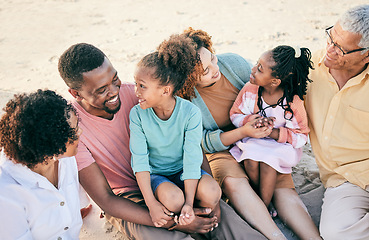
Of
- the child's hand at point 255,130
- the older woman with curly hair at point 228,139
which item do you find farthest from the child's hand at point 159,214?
the child's hand at point 255,130

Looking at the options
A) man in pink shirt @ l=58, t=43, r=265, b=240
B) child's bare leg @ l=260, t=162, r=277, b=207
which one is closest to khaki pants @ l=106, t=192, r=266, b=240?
man in pink shirt @ l=58, t=43, r=265, b=240

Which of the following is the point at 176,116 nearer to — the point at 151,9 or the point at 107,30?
the point at 107,30

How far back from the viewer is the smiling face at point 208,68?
9.38 feet

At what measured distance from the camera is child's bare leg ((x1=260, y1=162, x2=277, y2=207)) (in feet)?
9.57

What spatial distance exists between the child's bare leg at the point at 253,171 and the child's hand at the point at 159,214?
0.87 m

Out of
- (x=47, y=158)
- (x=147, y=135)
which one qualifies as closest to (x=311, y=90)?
(x=147, y=135)

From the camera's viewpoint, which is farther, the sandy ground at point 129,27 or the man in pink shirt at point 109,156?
the sandy ground at point 129,27

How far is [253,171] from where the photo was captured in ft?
9.85

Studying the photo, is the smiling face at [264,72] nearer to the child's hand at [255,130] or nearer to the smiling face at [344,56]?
the child's hand at [255,130]

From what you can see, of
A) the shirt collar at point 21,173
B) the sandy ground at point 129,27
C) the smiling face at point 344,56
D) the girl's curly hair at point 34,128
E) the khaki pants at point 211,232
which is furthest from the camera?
the sandy ground at point 129,27

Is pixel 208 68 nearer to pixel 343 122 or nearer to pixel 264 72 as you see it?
pixel 264 72

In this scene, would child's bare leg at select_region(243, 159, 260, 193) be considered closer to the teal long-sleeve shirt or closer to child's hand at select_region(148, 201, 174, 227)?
the teal long-sleeve shirt

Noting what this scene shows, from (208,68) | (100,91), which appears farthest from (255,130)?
(100,91)

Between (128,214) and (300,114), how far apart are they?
1594 millimetres
